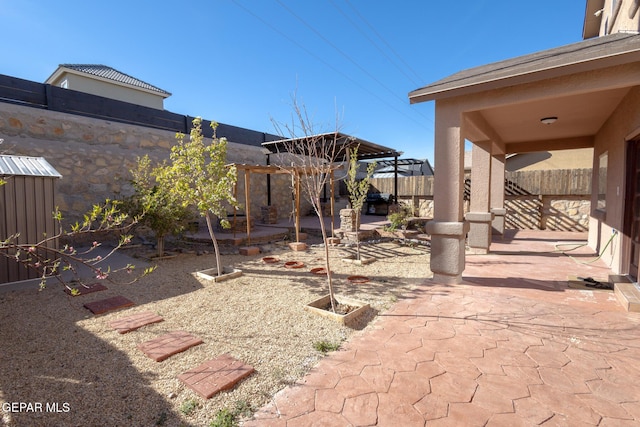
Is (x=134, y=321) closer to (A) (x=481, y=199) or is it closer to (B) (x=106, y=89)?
(A) (x=481, y=199)

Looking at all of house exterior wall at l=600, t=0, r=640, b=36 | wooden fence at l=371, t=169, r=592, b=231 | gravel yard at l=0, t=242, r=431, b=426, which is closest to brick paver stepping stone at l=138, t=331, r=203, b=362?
gravel yard at l=0, t=242, r=431, b=426

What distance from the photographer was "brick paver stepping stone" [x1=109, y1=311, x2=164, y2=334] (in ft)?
10.8

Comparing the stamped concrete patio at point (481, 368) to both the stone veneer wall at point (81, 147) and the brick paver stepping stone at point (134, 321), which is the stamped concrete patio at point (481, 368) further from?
the stone veneer wall at point (81, 147)

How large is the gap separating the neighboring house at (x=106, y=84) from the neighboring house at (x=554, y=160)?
15705mm

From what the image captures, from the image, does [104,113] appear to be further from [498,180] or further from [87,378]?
[498,180]

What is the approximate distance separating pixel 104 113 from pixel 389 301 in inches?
366

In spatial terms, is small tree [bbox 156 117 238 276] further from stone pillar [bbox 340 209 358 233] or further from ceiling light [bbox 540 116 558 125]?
ceiling light [bbox 540 116 558 125]

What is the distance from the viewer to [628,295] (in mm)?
3840

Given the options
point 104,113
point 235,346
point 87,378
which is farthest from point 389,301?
point 104,113

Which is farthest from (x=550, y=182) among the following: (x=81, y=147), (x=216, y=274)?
(x=81, y=147)

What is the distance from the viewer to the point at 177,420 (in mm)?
1979

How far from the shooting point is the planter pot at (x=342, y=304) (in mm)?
3502

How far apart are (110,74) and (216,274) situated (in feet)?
49.8

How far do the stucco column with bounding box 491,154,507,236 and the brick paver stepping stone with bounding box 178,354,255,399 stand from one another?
28.8 ft
